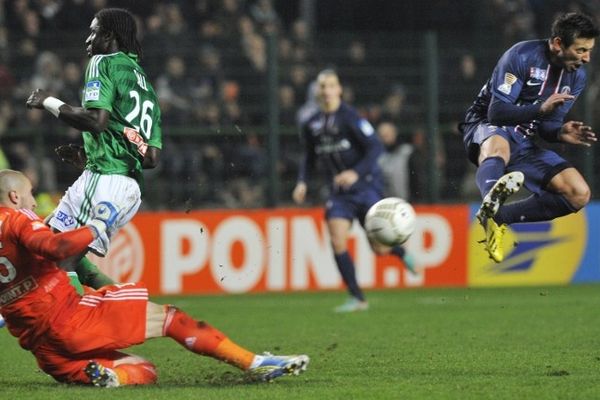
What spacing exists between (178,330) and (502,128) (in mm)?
3472

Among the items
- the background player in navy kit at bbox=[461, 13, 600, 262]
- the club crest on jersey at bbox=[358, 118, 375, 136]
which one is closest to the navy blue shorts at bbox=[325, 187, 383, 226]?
the club crest on jersey at bbox=[358, 118, 375, 136]

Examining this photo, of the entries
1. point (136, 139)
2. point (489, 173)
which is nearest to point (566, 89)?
point (489, 173)

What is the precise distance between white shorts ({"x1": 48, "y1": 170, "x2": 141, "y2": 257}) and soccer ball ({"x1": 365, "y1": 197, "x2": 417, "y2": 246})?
78.5 inches

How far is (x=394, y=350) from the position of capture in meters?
9.02

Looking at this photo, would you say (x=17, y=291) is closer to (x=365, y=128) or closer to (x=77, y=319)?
(x=77, y=319)

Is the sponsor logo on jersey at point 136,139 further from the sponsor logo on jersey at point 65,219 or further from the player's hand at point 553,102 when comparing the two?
the player's hand at point 553,102

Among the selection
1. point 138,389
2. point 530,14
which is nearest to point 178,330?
point 138,389

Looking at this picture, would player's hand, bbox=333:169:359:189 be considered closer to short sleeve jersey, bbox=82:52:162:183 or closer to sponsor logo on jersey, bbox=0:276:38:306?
short sleeve jersey, bbox=82:52:162:183

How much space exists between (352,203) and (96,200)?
5724 millimetres

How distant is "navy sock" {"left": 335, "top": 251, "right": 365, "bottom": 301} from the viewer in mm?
12859

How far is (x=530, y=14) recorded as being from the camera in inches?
717

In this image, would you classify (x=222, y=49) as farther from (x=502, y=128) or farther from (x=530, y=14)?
(x=502, y=128)

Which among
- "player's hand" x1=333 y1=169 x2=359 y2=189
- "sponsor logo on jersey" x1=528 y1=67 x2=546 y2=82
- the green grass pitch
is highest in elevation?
"sponsor logo on jersey" x1=528 y1=67 x2=546 y2=82

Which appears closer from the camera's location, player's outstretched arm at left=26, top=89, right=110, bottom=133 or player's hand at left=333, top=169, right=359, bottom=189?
player's outstretched arm at left=26, top=89, right=110, bottom=133
